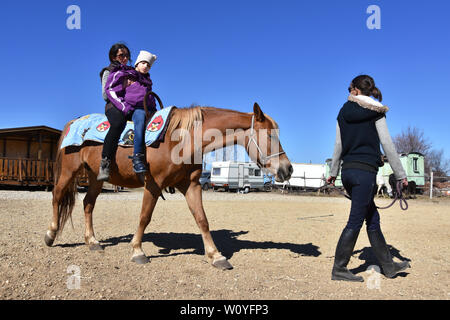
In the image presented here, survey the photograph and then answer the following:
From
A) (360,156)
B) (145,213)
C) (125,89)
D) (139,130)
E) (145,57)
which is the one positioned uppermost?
(145,57)

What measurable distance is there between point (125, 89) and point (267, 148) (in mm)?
2249

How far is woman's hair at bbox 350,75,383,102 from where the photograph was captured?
4121mm

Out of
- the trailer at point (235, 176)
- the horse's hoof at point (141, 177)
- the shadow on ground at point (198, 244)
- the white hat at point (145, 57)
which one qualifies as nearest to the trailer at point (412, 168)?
the trailer at point (235, 176)

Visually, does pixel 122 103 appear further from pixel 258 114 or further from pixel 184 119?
pixel 258 114

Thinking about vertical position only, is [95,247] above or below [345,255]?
below

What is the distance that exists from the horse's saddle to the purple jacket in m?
0.30

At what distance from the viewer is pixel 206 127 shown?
193 inches

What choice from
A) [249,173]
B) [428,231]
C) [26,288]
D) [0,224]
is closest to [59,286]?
[26,288]

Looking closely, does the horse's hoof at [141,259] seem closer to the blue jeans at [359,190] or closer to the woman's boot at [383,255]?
the blue jeans at [359,190]

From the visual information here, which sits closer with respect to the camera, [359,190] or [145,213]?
[359,190]

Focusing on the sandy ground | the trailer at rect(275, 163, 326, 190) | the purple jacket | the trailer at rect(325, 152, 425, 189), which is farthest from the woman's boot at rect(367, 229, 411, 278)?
the trailer at rect(275, 163, 326, 190)

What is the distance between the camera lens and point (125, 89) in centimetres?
504

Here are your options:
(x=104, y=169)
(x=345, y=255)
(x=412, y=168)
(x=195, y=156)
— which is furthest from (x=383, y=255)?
(x=412, y=168)
